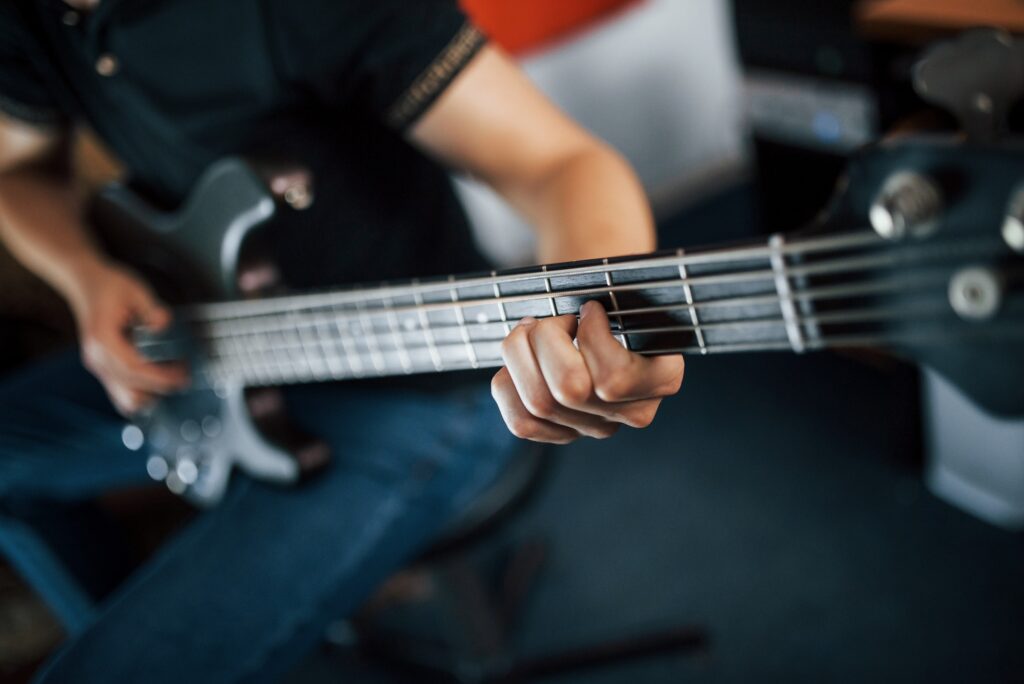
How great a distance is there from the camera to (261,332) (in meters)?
0.90

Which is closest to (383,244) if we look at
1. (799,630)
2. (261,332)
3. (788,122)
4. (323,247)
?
(323,247)

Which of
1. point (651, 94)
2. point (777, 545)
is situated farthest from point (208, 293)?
point (651, 94)

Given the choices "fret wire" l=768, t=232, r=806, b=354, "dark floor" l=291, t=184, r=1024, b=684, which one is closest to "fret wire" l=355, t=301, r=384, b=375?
"fret wire" l=768, t=232, r=806, b=354

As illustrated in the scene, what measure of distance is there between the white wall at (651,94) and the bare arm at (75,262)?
1.09 metres

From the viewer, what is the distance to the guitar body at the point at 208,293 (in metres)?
0.92

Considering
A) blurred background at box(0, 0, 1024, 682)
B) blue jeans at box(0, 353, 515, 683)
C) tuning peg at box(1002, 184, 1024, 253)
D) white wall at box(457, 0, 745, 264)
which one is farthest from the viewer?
white wall at box(457, 0, 745, 264)

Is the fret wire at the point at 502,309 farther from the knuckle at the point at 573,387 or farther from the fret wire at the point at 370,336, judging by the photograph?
the fret wire at the point at 370,336

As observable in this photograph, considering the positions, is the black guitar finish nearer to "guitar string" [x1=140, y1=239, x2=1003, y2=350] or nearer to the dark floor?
"guitar string" [x1=140, y1=239, x2=1003, y2=350]

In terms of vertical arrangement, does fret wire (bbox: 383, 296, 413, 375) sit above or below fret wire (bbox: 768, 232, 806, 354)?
below

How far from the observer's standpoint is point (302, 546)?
899 mm

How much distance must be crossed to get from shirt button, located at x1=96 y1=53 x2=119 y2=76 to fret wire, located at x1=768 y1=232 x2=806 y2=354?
86 centimetres

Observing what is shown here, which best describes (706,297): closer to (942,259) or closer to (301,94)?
(942,259)

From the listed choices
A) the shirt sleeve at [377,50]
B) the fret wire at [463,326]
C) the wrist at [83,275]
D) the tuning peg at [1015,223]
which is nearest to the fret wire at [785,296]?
the tuning peg at [1015,223]

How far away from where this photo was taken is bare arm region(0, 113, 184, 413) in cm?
108
